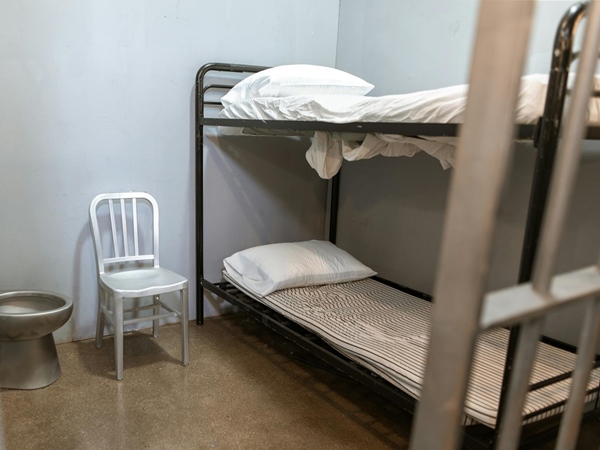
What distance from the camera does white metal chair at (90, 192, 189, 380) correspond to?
2.41 m

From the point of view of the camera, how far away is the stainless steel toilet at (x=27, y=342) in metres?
2.15

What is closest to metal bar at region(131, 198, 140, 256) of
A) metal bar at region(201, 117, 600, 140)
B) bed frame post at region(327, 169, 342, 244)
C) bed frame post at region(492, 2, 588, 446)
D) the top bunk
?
the top bunk

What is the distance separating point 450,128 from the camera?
1532mm

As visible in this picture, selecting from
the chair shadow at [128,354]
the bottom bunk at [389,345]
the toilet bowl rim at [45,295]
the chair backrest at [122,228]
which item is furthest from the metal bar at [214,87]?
the chair shadow at [128,354]

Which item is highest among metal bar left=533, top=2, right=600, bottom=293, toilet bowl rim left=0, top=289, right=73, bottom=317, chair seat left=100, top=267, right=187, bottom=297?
metal bar left=533, top=2, right=600, bottom=293

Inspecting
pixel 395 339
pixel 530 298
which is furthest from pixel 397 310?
pixel 530 298

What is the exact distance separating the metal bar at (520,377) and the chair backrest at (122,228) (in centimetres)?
230

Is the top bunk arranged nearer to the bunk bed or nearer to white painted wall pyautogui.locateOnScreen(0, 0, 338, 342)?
the bunk bed

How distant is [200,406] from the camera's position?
2227 mm

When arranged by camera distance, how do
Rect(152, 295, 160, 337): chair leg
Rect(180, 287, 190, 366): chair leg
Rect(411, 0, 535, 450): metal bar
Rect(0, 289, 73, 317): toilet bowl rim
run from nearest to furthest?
1. Rect(411, 0, 535, 450): metal bar
2. Rect(0, 289, 73, 317): toilet bowl rim
3. Rect(180, 287, 190, 366): chair leg
4. Rect(152, 295, 160, 337): chair leg

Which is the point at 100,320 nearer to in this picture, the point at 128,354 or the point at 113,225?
the point at 128,354

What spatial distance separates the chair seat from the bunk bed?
36 cm

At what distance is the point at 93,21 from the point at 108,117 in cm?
48

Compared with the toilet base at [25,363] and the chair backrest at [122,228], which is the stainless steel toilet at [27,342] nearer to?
the toilet base at [25,363]
